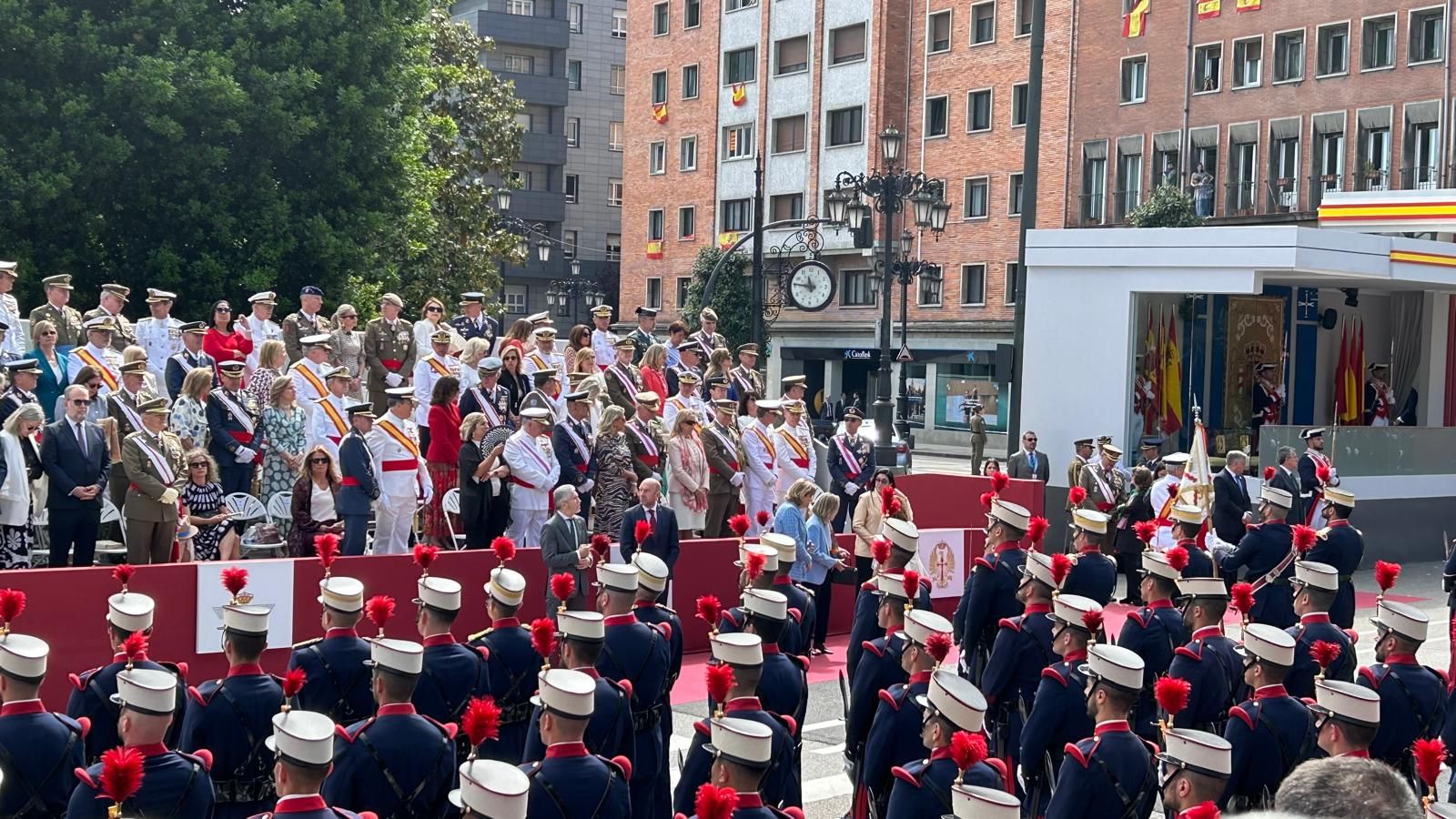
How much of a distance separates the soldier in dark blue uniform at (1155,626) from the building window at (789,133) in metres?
46.6

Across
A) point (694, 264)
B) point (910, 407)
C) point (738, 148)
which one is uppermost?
point (738, 148)

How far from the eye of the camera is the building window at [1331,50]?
45.5 metres

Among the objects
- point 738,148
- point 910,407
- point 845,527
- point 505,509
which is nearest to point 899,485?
point 845,527

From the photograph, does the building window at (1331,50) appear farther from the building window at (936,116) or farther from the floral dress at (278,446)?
the floral dress at (278,446)

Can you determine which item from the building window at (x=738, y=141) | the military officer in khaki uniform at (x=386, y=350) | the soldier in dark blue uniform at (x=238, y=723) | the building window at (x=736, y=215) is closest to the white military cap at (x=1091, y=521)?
the soldier in dark blue uniform at (x=238, y=723)

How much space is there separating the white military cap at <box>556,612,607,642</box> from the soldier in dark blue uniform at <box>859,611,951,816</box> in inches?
61.6

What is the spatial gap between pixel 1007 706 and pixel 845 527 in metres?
10.6

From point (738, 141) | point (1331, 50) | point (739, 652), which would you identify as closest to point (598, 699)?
point (739, 652)

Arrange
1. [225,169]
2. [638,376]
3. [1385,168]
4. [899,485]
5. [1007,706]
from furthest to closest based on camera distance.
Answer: [1385,168] < [225,169] < [899,485] < [638,376] < [1007,706]

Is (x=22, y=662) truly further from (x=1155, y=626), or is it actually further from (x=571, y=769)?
(x=1155, y=626)

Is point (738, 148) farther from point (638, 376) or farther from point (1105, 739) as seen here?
point (1105, 739)

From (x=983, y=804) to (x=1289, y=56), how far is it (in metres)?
44.5

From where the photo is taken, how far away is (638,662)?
9.71 meters

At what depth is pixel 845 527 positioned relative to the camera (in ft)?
69.4
